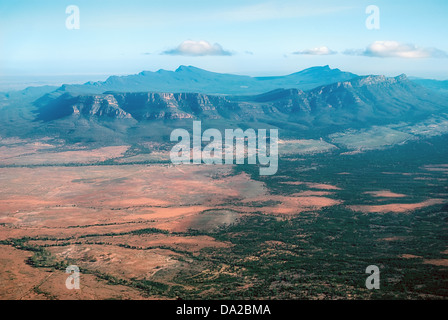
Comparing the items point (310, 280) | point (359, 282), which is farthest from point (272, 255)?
point (359, 282)

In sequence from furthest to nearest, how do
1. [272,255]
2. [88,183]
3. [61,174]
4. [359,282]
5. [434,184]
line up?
[61,174], [88,183], [434,184], [272,255], [359,282]

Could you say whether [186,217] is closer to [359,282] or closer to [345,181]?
[359,282]

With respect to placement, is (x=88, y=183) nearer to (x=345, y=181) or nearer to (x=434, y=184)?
(x=345, y=181)

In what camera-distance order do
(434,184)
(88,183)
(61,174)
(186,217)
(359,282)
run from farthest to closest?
(61,174), (88,183), (434,184), (186,217), (359,282)

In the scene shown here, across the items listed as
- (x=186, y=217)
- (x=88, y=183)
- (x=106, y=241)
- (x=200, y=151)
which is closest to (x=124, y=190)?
(x=88, y=183)

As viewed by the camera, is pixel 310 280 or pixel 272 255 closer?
pixel 310 280

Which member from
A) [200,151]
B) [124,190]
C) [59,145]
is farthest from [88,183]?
[59,145]

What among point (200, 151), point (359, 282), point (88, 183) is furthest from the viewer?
point (200, 151)

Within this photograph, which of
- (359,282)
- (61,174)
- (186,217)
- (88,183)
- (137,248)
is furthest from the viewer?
(61,174)

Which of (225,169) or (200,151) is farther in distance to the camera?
(200,151)
